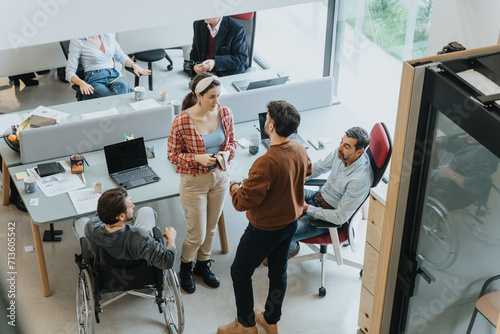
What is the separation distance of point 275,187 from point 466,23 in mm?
1414

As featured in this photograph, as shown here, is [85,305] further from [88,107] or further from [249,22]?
[249,22]

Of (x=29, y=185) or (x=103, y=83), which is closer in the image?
(x=29, y=185)

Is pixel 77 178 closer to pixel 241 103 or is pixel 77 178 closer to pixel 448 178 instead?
pixel 241 103

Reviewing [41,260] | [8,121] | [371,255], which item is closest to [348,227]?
[371,255]

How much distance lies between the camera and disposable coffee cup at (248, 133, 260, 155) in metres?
4.04

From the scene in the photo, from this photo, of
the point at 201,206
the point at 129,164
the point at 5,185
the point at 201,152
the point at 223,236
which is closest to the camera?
the point at 201,152

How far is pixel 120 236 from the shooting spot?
2912mm

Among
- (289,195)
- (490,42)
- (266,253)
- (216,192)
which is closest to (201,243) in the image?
(216,192)

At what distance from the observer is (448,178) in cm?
174

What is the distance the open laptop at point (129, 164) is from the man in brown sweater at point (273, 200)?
93 cm

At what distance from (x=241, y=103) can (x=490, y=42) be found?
2016 mm

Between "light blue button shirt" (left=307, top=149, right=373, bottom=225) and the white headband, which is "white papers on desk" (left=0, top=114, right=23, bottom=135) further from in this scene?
"light blue button shirt" (left=307, top=149, right=373, bottom=225)

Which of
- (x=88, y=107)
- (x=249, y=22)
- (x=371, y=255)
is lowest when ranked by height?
(x=371, y=255)

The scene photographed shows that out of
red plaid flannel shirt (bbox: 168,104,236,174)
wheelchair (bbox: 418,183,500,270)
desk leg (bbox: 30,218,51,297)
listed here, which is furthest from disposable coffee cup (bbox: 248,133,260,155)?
wheelchair (bbox: 418,183,500,270)
